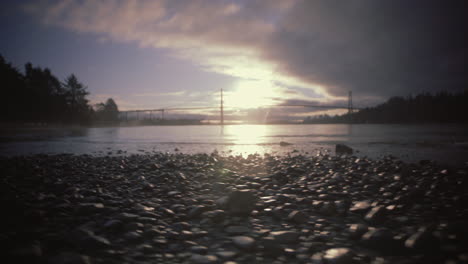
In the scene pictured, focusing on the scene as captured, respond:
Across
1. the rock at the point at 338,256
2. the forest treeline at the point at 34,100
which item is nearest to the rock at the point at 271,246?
the rock at the point at 338,256

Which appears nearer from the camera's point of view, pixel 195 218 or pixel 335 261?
pixel 335 261

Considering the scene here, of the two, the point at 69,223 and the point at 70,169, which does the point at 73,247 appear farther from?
the point at 70,169

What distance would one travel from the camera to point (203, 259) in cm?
149

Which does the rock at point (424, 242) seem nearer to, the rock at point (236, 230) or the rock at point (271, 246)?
the rock at point (271, 246)

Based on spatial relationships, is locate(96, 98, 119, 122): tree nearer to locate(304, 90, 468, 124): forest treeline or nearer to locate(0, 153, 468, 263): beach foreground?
locate(0, 153, 468, 263): beach foreground

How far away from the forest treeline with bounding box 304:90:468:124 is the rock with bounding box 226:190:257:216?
8081cm

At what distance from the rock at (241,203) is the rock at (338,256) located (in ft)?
3.18

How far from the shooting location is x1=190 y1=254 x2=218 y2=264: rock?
1.46 metres

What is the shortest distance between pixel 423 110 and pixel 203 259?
317ft

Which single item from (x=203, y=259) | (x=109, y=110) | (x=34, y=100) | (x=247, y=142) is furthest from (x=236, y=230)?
(x=109, y=110)

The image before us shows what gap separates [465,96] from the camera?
6844 cm

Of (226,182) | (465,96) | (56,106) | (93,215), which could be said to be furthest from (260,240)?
(465,96)

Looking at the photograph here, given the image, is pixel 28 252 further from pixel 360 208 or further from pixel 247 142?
pixel 247 142

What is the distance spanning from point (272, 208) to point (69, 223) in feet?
6.73
